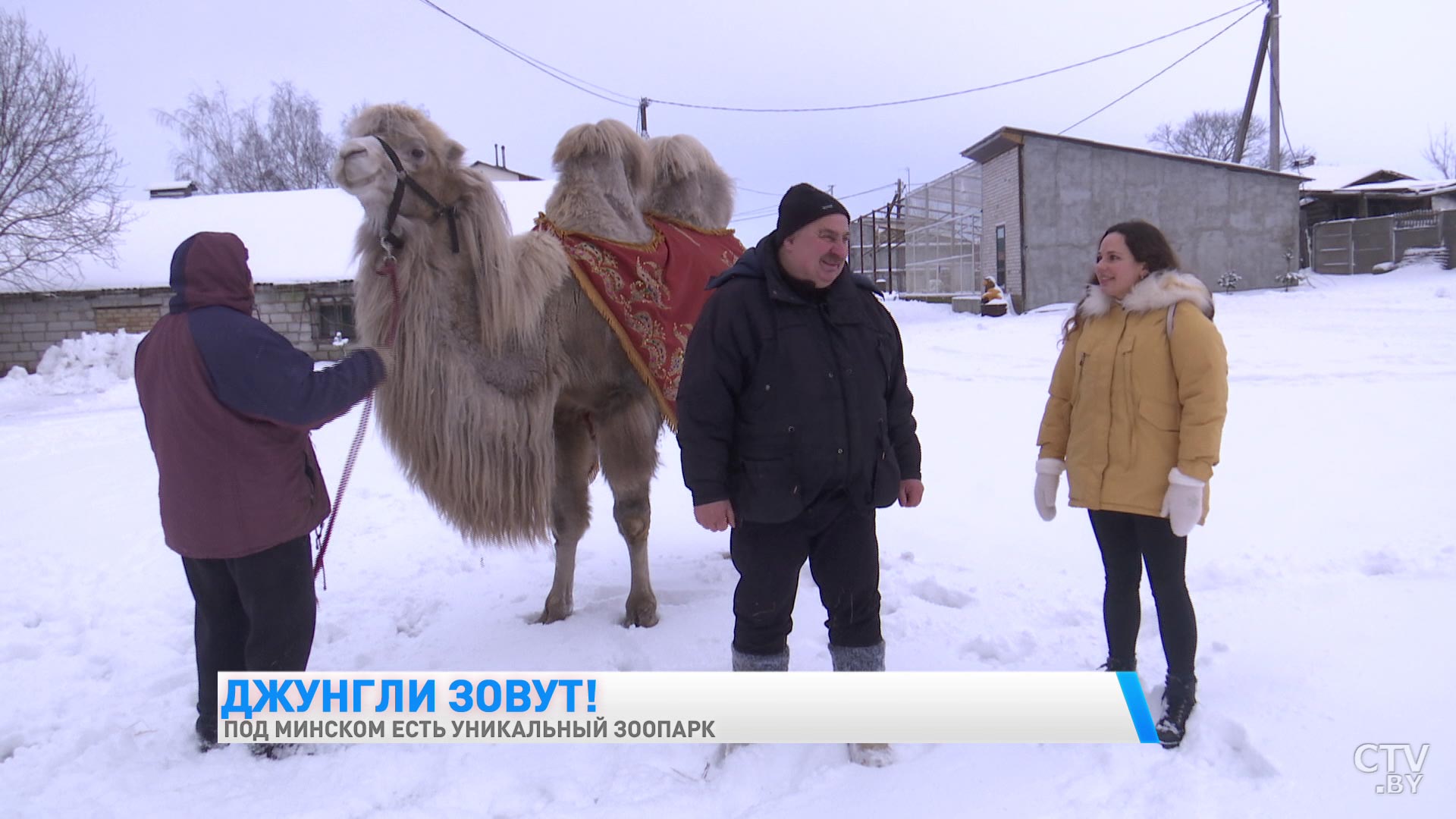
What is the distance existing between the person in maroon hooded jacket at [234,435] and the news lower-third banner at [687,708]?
0.24 metres

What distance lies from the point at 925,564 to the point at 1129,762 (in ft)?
6.62

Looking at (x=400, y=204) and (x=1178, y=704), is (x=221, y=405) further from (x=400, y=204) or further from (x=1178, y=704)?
(x=1178, y=704)

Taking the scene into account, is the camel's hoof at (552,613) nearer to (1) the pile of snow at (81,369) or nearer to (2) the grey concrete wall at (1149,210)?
(1) the pile of snow at (81,369)

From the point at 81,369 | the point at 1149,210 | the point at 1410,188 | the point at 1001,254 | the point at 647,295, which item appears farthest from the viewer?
the point at 1410,188

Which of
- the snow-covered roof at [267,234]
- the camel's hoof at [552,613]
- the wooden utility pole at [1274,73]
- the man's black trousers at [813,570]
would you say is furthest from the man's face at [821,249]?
the wooden utility pole at [1274,73]

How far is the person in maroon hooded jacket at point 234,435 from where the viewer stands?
259 centimetres

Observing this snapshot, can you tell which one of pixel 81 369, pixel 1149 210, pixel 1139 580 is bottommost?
pixel 1139 580

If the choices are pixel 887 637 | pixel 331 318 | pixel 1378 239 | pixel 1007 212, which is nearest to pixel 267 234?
pixel 331 318

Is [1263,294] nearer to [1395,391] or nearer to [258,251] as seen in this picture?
[1395,391]

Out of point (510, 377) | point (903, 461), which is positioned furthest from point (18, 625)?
point (903, 461)

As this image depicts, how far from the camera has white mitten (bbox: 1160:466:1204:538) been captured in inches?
99.0

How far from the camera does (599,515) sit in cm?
614

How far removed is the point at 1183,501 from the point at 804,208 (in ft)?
4.70

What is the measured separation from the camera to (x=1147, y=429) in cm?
267
